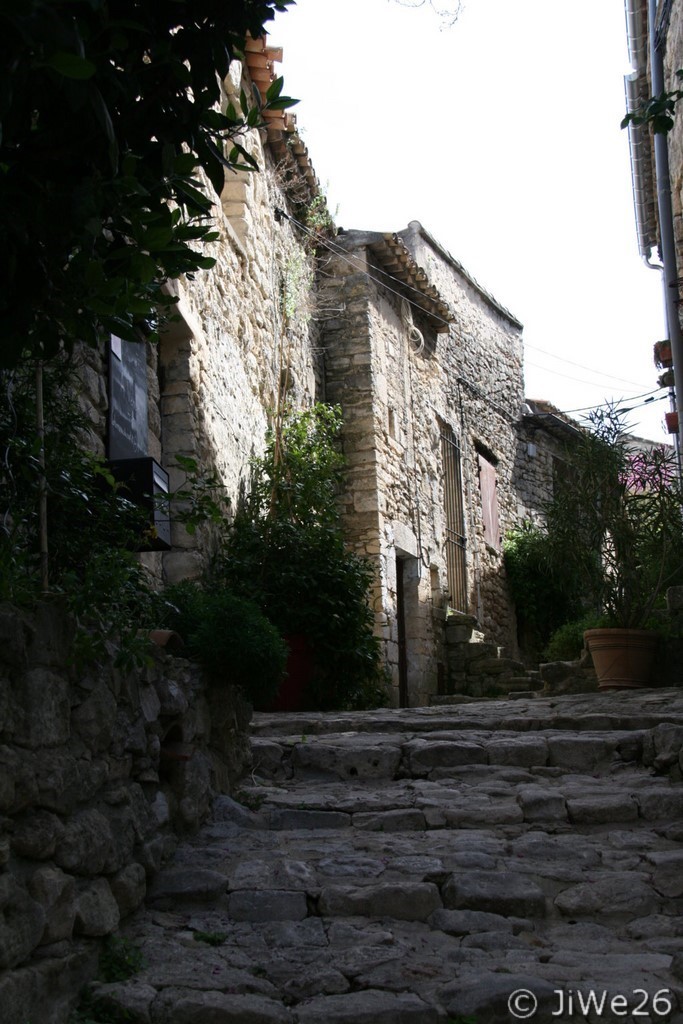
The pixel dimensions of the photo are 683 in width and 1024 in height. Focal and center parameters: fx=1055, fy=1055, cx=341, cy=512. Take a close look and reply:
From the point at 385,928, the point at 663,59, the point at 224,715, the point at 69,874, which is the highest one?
the point at 663,59

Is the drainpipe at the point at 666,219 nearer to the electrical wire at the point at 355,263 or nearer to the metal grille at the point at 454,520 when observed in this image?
the electrical wire at the point at 355,263

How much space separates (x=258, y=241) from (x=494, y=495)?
622 centimetres

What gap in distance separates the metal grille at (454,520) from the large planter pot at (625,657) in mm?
4558

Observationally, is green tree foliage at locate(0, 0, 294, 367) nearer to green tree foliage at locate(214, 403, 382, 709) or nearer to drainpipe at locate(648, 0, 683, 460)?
green tree foliage at locate(214, 403, 382, 709)

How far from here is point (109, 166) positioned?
7.64ft

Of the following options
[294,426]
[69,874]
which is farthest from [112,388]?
[294,426]

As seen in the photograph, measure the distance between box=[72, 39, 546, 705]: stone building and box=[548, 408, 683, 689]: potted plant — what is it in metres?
2.46

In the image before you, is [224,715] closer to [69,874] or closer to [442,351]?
[69,874]

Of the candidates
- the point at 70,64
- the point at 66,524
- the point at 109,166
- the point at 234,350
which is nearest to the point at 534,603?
the point at 234,350

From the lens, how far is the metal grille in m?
12.2

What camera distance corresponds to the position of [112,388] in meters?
5.19

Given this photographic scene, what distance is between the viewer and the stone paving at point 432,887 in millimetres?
2746

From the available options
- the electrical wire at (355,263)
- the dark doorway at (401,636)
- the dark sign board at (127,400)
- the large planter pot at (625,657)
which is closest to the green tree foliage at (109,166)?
the dark sign board at (127,400)

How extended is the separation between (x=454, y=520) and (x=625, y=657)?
5.37 m
